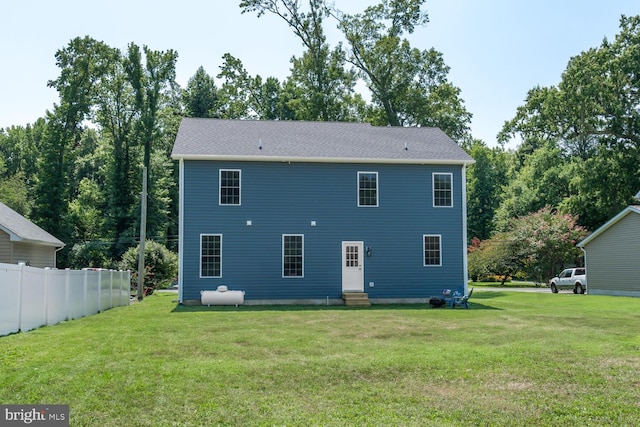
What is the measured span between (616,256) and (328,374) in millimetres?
25990

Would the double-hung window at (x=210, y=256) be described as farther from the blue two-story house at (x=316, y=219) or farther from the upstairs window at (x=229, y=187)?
the upstairs window at (x=229, y=187)

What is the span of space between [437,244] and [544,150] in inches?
1450

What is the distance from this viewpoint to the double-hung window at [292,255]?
2295 cm

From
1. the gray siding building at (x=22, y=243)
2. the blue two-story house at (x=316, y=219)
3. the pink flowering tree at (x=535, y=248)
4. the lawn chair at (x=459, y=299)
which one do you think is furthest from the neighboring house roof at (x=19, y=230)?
the pink flowering tree at (x=535, y=248)

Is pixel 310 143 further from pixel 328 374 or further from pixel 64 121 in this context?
pixel 64 121

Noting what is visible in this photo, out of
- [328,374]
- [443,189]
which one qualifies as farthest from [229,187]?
[328,374]

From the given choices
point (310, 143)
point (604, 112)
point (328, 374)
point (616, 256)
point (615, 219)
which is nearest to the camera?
point (328, 374)

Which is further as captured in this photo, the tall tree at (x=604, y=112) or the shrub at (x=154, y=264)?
the tall tree at (x=604, y=112)

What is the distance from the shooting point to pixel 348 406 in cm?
698

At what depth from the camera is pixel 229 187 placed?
22.9 m

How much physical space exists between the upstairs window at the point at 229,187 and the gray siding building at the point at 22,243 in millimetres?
7932

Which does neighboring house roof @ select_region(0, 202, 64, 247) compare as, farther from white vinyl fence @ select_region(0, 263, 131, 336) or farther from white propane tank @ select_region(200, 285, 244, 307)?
white propane tank @ select_region(200, 285, 244, 307)

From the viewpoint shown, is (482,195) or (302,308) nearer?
(302,308)

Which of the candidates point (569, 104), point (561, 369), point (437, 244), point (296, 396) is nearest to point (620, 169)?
point (569, 104)
